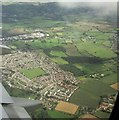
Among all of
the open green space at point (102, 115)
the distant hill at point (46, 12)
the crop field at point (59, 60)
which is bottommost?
the open green space at point (102, 115)

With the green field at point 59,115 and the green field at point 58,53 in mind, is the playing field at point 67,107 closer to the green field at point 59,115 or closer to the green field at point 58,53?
the green field at point 59,115

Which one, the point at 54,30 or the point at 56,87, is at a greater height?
the point at 54,30

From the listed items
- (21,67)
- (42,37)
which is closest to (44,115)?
(21,67)

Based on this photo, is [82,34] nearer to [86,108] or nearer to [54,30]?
[54,30]

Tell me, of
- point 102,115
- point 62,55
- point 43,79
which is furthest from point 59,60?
point 102,115

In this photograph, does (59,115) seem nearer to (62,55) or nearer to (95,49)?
(62,55)

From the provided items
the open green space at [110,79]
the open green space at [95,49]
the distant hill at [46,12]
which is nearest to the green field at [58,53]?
the open green space at [95,49]

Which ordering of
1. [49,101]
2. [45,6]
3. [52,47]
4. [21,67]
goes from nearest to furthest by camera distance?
[49,101] < [21,67] < [52,47] < [45,6]
